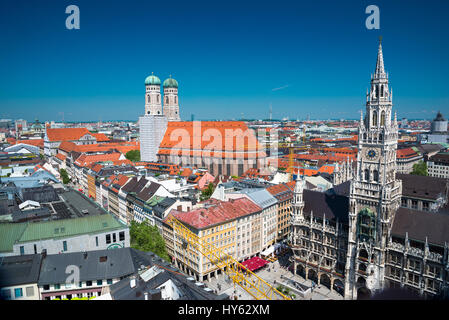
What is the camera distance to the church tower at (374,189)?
123ft

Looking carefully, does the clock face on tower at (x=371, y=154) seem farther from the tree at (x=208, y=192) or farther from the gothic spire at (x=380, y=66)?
the tree at (x=208, y=192)

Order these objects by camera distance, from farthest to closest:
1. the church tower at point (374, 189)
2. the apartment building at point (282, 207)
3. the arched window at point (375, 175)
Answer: the apartment building at point (282, 207)
the arched window at point (375, 175)
the church tower at point (374, 189)

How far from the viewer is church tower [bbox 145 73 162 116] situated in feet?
422

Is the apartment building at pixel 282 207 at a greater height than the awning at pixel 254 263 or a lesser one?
greater

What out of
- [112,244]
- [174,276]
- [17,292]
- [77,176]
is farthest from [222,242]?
[77,176]

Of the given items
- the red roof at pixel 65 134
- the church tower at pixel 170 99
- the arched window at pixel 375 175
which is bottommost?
the arched window at pixel 375 175

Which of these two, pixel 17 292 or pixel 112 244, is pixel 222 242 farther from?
pixel 17 292

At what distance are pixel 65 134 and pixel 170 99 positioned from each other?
56.3 m

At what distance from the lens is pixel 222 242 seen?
48.1 m

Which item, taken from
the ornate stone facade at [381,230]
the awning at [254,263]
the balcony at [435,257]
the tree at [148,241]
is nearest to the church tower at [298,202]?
the ornate stone facade at [381,230]

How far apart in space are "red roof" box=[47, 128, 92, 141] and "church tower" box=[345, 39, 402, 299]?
146295 millimetres

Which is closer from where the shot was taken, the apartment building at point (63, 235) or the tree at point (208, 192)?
the apartment building at point (63, 235)

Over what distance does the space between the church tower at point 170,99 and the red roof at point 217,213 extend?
309ft

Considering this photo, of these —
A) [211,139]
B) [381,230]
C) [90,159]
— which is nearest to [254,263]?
[381,230]
